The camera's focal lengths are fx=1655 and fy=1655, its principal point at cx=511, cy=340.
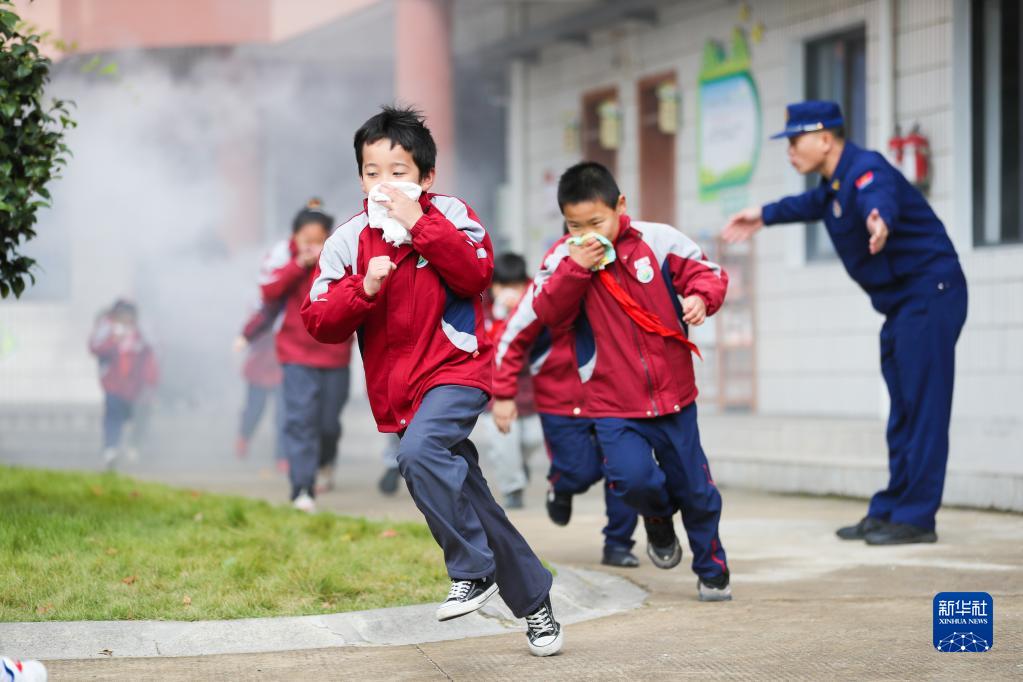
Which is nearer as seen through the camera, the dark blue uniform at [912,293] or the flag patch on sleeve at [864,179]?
the flag patch on sleeve at [864,179]

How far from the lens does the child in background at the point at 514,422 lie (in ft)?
30.9

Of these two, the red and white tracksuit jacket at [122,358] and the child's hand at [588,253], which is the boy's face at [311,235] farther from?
the red and white tracksuit jacket at [122,358]

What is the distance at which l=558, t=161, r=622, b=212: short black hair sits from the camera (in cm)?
592

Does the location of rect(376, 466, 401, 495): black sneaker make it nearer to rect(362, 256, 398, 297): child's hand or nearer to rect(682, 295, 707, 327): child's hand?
rect(682, 295, 707, 327): child's hand

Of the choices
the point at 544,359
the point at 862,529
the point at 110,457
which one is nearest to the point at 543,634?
the point at 544,359

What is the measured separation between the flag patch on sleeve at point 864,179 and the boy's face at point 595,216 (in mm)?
1784

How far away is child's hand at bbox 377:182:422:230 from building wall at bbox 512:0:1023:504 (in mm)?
5000

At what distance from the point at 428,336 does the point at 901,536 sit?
11.1ft

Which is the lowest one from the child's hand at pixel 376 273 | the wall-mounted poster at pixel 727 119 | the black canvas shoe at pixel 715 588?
the black canvas shoe at pixel 715 588

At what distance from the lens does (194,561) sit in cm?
625

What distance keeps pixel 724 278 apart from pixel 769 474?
14.9ft

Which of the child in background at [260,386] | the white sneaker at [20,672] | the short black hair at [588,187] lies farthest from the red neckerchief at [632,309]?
the child in background at [260,386]

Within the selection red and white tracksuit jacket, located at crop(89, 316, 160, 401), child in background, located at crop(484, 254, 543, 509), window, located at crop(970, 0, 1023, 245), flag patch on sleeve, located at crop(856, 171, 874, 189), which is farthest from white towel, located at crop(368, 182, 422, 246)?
red and white tracksuit jacket, located at crop(89, 316, 160, 401)

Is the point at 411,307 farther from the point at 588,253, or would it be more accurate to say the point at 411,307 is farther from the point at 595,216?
the point at 595,216
